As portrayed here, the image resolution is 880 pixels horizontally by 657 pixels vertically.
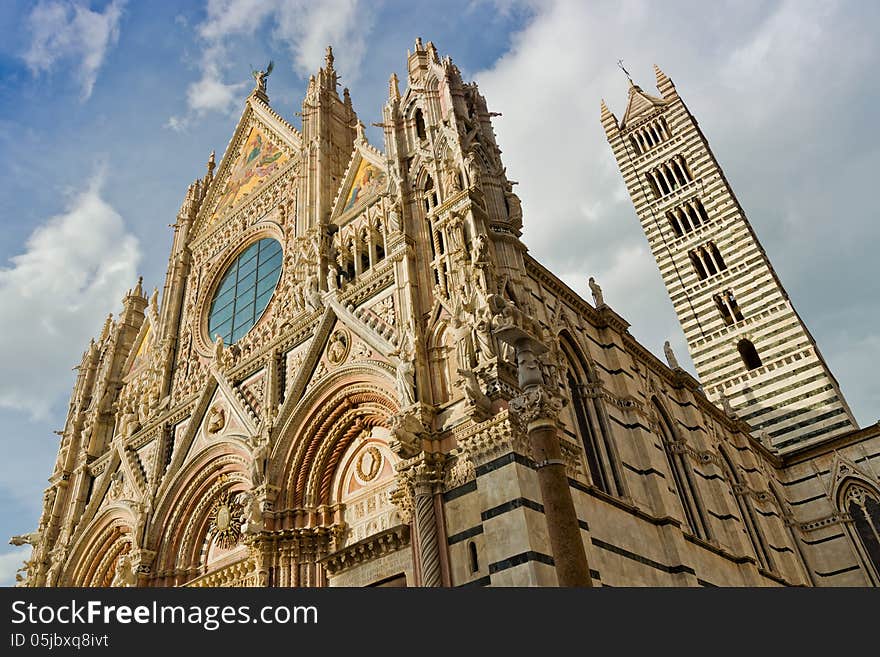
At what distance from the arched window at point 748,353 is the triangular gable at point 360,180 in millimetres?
18674

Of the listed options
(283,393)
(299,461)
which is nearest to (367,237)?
(283,393)

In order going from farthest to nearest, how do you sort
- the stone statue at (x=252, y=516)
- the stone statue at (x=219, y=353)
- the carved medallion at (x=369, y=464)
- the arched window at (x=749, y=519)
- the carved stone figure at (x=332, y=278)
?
the arched window at (x=749, y=519)
the stone statue at (x=219, y=353)
the carved stone figure at (x=332, y=278)
the carved medallion at (x=369, y=464)
the stone statue at (x=252, y=516)

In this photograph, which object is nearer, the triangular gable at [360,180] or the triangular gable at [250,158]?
the triangular gable at [360,180]

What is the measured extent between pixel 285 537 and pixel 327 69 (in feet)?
50.4

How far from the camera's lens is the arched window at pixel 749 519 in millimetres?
18359

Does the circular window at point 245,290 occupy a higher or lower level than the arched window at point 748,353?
lower

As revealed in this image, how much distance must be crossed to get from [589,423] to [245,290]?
10.3 metres

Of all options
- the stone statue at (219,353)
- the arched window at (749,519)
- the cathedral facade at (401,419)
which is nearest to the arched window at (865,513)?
the cathedral facade at (401,419)

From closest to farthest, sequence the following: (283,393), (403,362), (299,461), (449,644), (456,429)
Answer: (449,644) → (456,429) → (403,362) → (299,461) → (283,393)

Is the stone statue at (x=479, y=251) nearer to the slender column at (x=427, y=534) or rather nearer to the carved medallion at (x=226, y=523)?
the slender column at (x=427, y=534)

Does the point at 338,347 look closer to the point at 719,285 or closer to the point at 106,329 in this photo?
the point at 106,329

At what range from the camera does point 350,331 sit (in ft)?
45.7

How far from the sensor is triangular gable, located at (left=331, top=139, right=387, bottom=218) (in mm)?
16375

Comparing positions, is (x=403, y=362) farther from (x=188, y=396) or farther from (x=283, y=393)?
(x=188, y=396)
